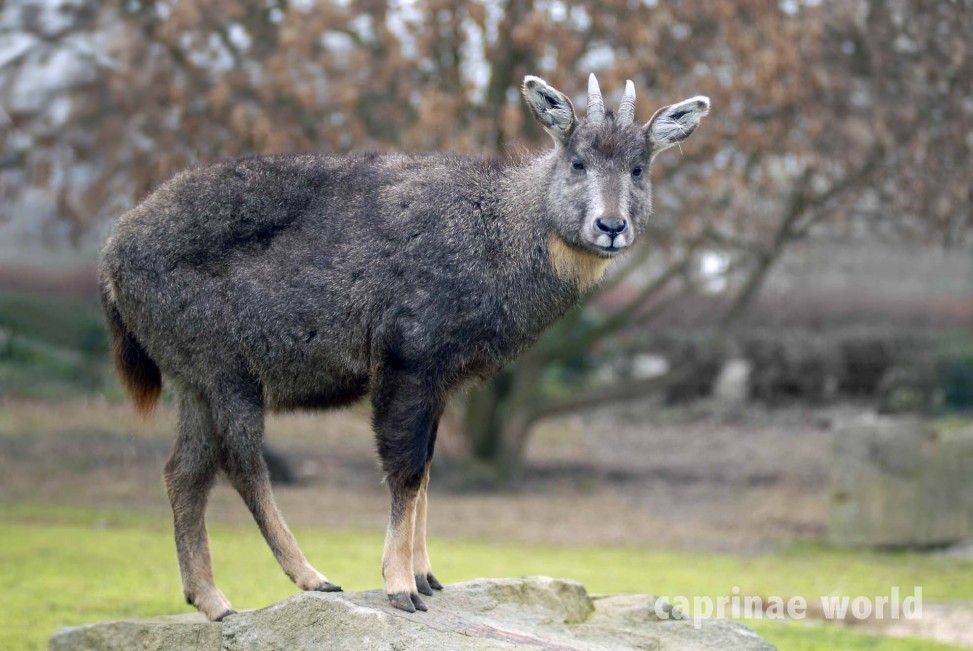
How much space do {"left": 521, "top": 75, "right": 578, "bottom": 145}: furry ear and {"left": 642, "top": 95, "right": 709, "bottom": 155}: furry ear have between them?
44 cm

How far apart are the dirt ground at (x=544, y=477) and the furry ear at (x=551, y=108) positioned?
7.49 meters

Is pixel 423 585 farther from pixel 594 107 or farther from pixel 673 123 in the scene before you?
pixel 673 123

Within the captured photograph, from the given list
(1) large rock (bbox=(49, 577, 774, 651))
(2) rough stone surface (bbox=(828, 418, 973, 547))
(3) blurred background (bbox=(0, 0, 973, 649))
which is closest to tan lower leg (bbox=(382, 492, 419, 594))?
(1) large rock (bbox=(49, 577, 774, 651))

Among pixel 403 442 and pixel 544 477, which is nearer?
pixel 403 442

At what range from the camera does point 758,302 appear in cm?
2303

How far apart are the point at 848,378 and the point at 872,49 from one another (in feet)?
31.8

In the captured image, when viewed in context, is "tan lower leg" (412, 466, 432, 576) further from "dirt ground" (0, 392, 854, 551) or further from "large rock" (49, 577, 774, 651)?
"dirt ground" (0, 392, 854, 551)

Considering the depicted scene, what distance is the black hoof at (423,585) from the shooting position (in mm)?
6688

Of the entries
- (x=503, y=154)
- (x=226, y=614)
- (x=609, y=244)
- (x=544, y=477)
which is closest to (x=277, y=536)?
(x=226, y=614)

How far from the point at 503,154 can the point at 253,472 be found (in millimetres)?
8206

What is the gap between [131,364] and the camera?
705cm

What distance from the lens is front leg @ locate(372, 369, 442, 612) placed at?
640 centimetres

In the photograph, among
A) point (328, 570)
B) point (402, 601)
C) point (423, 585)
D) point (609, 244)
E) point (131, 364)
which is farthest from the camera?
point (328, 570)

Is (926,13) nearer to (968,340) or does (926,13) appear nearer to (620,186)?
(968,340)
